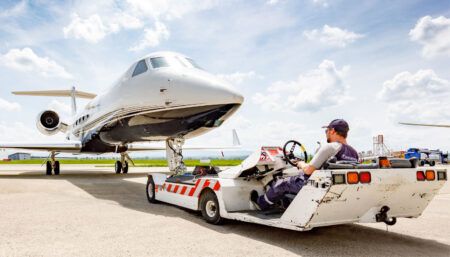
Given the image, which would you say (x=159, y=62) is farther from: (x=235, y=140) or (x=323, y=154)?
(x=235, y=140)

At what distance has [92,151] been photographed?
56.1ft

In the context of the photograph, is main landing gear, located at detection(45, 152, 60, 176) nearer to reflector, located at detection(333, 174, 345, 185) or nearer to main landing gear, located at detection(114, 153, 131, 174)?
main landing gear, located at detection(114, 153, 131, 174)

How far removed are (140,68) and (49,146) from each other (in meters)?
9.86

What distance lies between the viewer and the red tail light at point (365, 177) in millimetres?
4109

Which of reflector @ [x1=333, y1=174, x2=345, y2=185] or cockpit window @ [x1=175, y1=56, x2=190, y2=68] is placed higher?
cockpit window @ [x1=175, y1=56, x2=190, y2=68]

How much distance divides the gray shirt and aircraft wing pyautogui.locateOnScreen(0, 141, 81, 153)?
573 inches

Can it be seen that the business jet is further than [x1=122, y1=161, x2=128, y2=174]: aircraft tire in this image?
No

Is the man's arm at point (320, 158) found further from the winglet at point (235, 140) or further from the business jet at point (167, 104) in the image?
the winglet at point (235, 140)

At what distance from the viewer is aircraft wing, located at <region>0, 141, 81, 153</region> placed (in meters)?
16.8

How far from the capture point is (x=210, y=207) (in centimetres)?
593

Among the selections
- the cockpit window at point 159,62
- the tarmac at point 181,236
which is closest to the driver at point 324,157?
the tarmac at point 181,236

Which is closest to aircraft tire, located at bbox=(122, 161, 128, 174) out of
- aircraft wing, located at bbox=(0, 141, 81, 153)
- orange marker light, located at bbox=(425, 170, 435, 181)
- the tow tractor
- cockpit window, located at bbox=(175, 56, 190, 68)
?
aircraft wing, located at bbox=(0, 141, 81, 153)

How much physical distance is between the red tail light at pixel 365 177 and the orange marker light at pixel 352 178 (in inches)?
2.3

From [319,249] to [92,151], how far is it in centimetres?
1467
